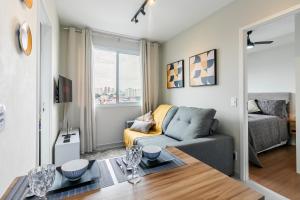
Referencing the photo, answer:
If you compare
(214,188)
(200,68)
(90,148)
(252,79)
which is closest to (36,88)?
(214,188)

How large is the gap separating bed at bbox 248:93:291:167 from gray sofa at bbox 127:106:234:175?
2.23 feet

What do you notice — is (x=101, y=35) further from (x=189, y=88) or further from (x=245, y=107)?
(x=245, y=107)

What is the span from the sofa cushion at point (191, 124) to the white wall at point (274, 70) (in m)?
2.90

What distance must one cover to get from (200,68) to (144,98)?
4.89 ft

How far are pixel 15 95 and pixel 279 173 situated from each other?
3.18m

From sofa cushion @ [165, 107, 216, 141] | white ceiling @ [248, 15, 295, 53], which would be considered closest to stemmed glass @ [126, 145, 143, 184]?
sofa cushion @ [165, 107, 216, 141]

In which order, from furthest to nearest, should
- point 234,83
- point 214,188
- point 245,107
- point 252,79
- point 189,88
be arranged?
point 252,79
point 189,88
point 234,83
point 245,107
point 214,188

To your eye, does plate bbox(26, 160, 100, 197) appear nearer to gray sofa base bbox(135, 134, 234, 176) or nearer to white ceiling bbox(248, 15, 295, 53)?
gray sofa base bbox(135, 134, 234, 176)

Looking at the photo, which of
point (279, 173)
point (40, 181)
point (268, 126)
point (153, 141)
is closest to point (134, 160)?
point (40, 181)

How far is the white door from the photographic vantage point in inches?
79.5

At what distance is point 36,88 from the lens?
51.9 inches

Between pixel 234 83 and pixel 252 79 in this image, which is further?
pixel 252 79

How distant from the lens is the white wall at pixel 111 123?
340 cm

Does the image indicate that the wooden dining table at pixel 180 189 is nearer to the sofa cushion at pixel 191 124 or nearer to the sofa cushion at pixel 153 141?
the sofa cushion at pixel 191 124
